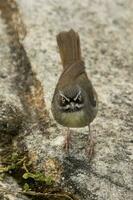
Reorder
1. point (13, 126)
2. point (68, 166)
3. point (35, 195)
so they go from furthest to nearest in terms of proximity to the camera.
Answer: point (13, 126) < point (68, 166) < point (35, 195)

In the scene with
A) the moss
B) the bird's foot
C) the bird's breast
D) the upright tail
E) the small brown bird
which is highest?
the upright tail

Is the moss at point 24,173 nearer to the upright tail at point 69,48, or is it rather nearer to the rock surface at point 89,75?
the rock surface at point 89,75

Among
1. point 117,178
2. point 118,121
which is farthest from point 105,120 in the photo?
point 117,178

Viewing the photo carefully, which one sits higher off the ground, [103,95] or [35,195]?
[103,95]

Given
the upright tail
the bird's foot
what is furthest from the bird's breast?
the upright tail

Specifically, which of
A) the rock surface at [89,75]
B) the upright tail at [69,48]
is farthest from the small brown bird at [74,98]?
the rock surface at [89,75]

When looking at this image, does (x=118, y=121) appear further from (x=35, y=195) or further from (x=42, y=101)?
(x=35, y=195)

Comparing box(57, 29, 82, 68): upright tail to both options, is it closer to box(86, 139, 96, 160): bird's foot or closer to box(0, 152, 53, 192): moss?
box(86, 139, 96, 160): bird's foot
